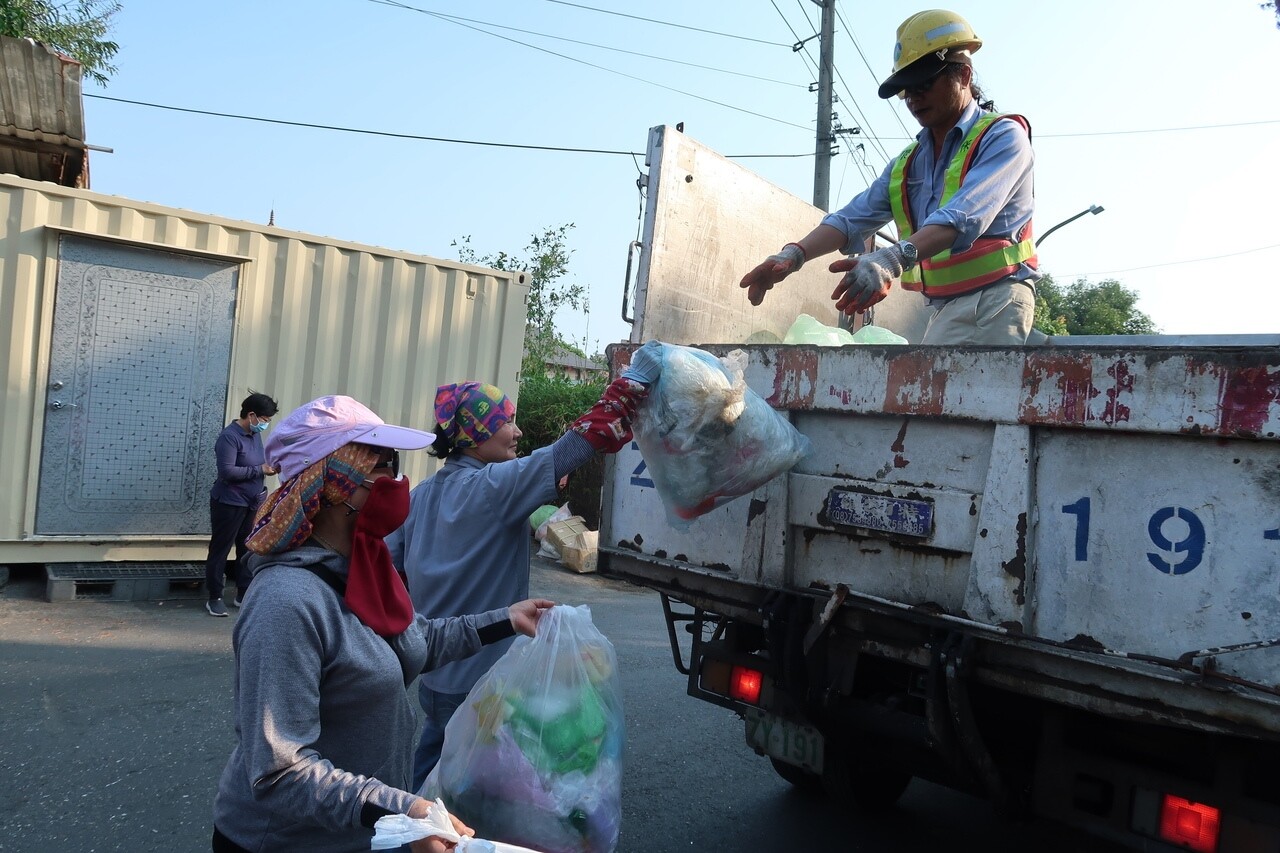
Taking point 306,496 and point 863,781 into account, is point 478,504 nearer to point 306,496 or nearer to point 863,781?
point 306,496

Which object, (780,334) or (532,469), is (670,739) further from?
(532,469)

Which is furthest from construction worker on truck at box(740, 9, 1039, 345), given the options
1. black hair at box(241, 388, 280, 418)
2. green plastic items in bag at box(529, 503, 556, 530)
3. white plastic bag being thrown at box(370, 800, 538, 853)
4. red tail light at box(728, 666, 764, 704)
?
green plastic items in bag at box(529, 503, 556, 530)

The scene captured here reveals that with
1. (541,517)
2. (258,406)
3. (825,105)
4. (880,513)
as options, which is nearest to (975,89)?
(880,513)

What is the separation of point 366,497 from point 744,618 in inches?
56.4

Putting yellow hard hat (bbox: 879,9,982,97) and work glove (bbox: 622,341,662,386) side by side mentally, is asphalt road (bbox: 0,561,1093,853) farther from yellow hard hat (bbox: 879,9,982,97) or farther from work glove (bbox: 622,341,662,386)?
yellow hard hat (bbox: 879,9,982,97)

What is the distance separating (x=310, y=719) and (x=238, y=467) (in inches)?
202

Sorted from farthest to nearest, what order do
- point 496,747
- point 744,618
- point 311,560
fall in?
1. point 744,618
2. point 496,747
3. point 311,560

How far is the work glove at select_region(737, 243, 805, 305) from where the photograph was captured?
3.23 meters

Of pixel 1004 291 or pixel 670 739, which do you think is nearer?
pixel 1004 291

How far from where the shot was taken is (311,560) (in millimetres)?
1662

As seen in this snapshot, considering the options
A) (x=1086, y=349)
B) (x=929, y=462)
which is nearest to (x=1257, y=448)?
(x=1086, y=349)

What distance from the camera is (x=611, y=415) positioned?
95.7 inches

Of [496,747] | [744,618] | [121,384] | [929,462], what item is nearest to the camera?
[496,747]

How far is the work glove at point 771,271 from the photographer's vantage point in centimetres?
323
